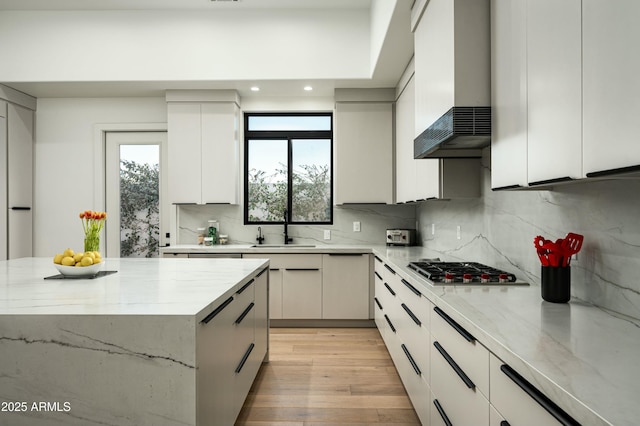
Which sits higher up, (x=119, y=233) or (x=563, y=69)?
(x=563, y=69)

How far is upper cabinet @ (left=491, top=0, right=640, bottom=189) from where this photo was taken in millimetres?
1021

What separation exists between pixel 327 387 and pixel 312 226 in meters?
2.28

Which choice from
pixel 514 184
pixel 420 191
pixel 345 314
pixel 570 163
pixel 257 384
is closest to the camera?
pixel 570 163

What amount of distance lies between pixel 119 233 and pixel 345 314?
113 inches

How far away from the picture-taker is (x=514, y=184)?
168cm

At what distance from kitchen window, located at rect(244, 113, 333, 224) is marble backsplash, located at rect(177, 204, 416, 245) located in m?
0.11

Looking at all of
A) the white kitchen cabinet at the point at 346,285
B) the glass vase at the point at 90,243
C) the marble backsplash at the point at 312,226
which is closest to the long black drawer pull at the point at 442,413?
the glass vase at the point at 90,243

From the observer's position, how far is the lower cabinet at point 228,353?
5.02ft

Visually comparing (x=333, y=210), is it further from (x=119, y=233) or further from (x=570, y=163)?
(x=570, y=163)

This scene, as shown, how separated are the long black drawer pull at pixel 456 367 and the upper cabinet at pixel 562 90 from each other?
0.75 meters

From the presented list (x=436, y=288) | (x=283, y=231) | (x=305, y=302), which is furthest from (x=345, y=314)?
(x=436, y=288)

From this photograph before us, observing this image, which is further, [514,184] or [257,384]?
[257,384]

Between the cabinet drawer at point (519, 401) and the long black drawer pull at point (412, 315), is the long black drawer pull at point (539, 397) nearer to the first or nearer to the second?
the cabinet drawer at point (519, 401)

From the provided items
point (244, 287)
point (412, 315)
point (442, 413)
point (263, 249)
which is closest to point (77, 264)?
point (244, 287)
